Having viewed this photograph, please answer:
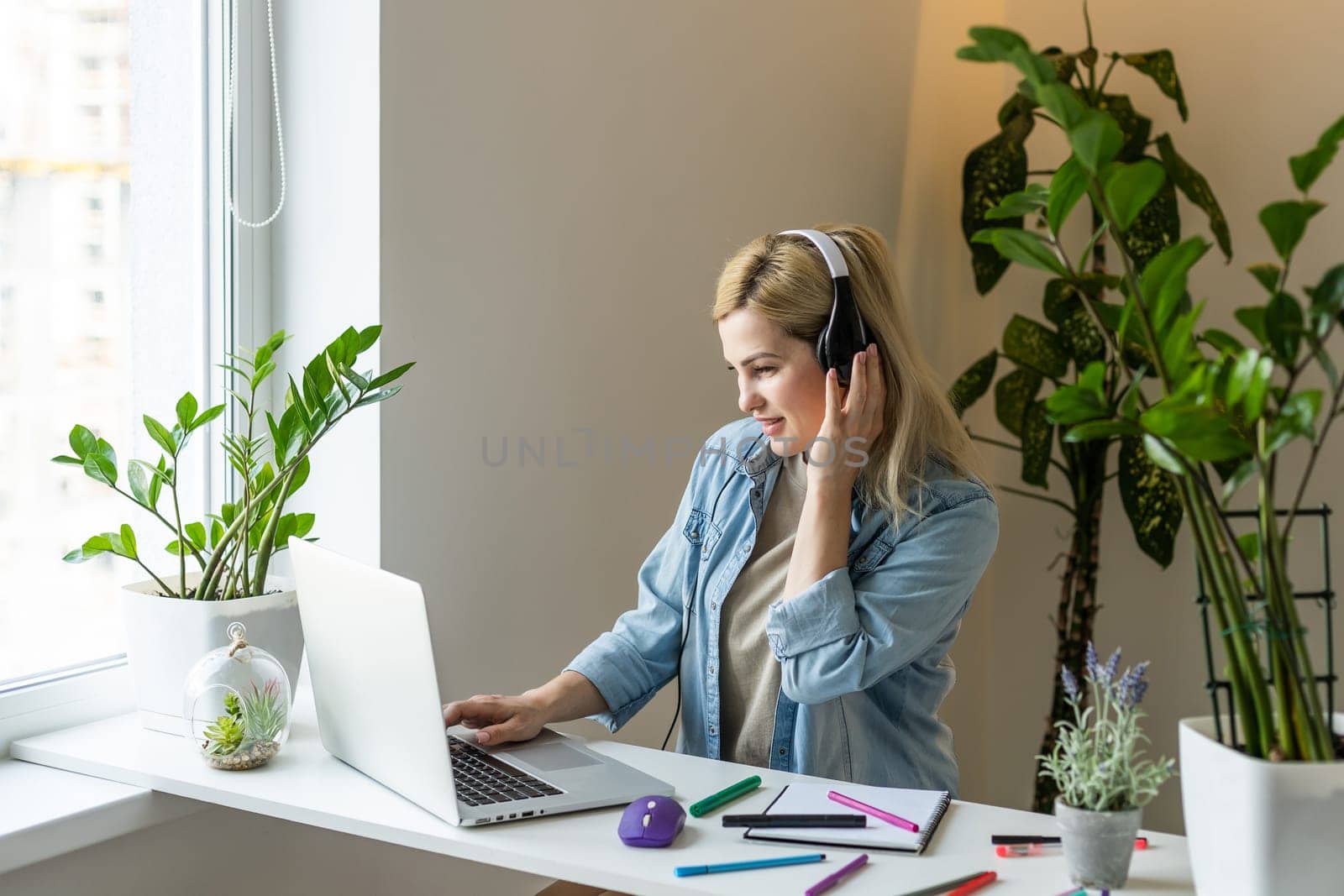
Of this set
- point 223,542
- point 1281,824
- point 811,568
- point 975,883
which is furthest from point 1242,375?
point 223,542

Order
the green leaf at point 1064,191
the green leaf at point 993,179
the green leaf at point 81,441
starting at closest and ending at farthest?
1. the green leaf at point 1064,191
2. the green leaf at point 81,441
3. the green leaf at point 993,179

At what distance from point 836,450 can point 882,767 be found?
1.36 ft

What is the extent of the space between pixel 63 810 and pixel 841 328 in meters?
1.03

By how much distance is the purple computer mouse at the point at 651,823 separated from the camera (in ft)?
3.57

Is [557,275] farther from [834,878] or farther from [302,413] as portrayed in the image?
[834,878]

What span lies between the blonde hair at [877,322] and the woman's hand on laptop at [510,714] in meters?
0.47

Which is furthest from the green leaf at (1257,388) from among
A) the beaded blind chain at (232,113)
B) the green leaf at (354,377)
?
the beaded blind chain at (232,113)

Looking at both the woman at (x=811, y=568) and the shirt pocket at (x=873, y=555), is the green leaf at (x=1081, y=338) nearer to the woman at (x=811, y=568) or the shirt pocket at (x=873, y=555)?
the woman at (x=811, y=568)

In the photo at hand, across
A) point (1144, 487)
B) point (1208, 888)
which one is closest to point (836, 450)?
point (1208, 888)

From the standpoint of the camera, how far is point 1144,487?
2.59 meters

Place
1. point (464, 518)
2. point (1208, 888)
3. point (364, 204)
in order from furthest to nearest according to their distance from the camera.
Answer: point (464, 518) → point (364, 204) → point (1208, 888)

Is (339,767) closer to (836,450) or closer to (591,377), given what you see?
(836,450)

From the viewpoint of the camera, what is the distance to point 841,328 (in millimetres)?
1558

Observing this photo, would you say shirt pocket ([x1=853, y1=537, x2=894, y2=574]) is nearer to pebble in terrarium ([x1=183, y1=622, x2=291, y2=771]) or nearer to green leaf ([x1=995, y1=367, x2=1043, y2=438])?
pebble in terrarium ([x1=183, y1=622, x2=291, y2=771])
